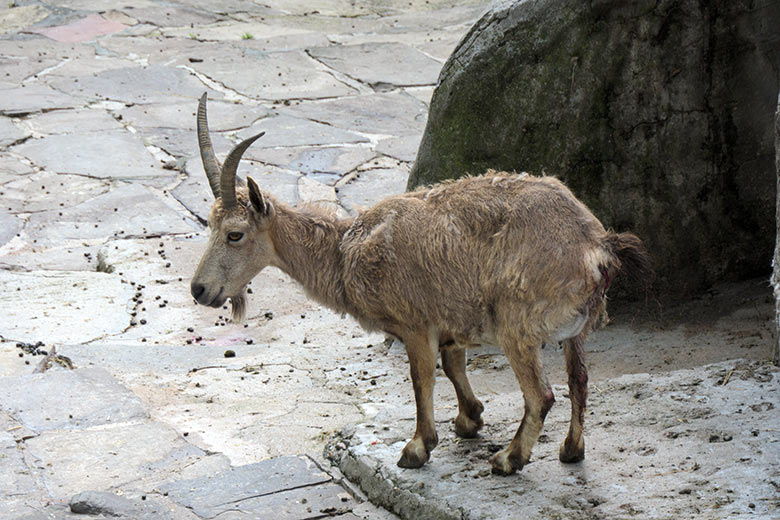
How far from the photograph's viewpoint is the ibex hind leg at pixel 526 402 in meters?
4.52

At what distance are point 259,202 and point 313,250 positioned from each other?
1.26ft

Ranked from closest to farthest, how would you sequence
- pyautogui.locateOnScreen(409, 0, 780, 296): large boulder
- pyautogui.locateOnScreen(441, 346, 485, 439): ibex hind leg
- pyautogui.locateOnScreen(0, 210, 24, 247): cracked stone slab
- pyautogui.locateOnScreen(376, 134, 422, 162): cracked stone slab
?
pyautogui.locateOnScreen(441, 346, 485, 439): ibex hind leg, pyautogui.locateOnScreen(409, 0, 780, 296): large boulder, pyautogui.locateOnScreen(0, 210, 24, 247): cracked stone slab, pyautogui.locateOnScreen(376, 134, 422, 162): cracked stone slab

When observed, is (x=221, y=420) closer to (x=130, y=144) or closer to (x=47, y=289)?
(x=47, y=289)

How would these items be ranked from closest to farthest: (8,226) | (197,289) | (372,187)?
(197,289)
(8,226)
(372,187)

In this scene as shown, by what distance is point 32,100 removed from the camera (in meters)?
11.9

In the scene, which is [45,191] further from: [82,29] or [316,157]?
[82,29]

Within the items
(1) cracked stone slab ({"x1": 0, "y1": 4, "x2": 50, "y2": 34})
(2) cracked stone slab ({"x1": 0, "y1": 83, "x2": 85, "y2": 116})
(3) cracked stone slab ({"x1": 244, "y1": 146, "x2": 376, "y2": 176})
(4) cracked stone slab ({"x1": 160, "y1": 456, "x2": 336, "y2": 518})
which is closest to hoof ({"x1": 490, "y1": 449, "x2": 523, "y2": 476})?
(4) cracked stone slab ({"x1": 160, "y1": 456, "x2": 336, "y2": 518})

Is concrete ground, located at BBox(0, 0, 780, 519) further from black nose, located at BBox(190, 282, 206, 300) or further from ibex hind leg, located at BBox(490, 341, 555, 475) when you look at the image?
black nose, located at BBox(190, 282, 206, 300)

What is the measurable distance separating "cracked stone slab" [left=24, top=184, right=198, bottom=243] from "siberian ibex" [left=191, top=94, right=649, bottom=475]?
4178 mm

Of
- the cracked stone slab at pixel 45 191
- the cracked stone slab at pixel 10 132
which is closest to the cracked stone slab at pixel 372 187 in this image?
the cracked stone slab at pixel 45 191

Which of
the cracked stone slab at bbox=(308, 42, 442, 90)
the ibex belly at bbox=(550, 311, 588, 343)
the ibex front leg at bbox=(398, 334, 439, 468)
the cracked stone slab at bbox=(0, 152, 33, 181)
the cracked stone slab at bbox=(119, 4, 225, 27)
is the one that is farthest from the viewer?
the cracked stone slab at bbox=(119, 4, 225, 27)

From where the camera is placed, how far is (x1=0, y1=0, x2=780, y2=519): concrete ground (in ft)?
15.1

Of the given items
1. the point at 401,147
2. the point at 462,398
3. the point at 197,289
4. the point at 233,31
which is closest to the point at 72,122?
the point at 401,147

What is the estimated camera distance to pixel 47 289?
316 inches
